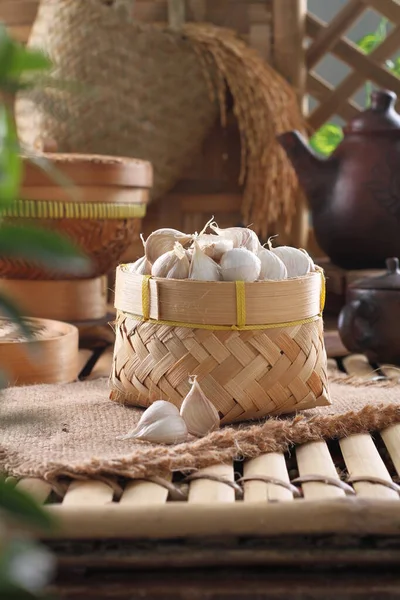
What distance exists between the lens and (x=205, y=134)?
1907mm

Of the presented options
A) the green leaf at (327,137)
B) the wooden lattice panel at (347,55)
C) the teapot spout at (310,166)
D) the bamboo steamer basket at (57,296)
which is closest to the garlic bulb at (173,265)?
the bamboo steamer basket at (57,296)

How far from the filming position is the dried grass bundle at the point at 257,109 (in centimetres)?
182

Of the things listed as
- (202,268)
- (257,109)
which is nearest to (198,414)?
(202,268)

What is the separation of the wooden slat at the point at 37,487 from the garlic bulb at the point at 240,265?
282mm

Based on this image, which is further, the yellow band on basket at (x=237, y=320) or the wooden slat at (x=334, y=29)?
the wooden slat at (x=334, y=29)

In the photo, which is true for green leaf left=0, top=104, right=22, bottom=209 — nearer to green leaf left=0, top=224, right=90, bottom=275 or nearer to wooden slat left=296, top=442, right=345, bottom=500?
green leaf left=0, top=224, right=90, bottom=275

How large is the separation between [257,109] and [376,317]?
0.72 m

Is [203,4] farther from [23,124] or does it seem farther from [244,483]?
[244,483]

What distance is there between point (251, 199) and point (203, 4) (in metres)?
→ 0.44

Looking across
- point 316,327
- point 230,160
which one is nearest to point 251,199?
point 230,160

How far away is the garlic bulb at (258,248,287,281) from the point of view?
913mm

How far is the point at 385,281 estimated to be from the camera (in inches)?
50.3

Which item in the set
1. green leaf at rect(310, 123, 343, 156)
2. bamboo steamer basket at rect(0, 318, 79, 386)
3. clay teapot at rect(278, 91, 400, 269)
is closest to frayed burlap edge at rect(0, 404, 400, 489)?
bamboo steamer basket at rect(0, 318, 79, 386)

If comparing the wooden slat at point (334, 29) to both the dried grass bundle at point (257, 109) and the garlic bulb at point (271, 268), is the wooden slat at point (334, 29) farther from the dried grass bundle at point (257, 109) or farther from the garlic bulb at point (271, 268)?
the garlic bulb at point (271, 268)
